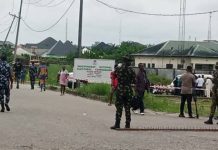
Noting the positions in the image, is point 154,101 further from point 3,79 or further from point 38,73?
point 38,73

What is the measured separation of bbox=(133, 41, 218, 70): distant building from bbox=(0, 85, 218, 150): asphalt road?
45.7 meters

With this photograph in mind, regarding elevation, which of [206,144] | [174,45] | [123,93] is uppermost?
[174,45]

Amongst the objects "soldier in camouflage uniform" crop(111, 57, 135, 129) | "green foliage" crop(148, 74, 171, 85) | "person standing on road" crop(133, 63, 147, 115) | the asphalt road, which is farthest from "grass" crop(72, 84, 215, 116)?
"green foliage" crop(148, 74, 171, 85)

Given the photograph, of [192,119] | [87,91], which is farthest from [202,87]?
[192,119]

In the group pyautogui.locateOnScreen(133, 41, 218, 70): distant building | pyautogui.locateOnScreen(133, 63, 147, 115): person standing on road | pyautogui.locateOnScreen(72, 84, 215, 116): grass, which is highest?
pyautogui.locateOnScreen(133, 41, 218, 70): distant building

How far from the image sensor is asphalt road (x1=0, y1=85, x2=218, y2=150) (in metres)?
11.6

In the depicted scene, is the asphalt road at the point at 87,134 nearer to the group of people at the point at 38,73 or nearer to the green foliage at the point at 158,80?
the group of people at the point at 38,73

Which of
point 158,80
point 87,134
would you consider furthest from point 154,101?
point 158,80

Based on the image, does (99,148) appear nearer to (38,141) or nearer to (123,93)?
(38,141)

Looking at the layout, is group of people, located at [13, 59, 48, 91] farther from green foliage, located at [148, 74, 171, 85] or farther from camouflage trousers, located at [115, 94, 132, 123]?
camouflage trousers, located at [115, 94, 132, 123]

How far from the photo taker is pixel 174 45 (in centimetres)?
7206

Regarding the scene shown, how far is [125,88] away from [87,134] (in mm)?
2052

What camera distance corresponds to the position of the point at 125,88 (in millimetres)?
14867

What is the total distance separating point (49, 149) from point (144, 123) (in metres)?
6.44
